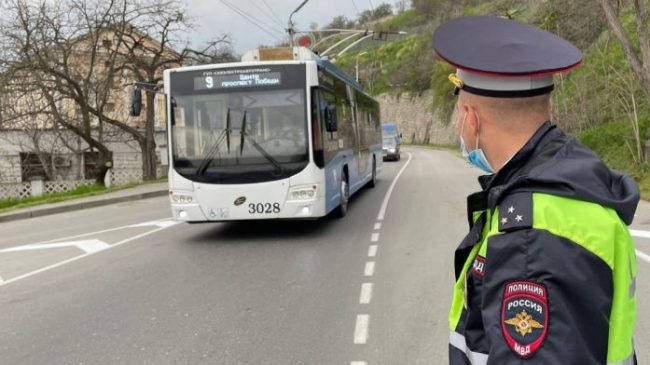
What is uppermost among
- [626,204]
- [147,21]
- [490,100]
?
[147,21]

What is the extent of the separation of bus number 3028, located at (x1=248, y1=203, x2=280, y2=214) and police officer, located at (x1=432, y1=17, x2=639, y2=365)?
7549 mm

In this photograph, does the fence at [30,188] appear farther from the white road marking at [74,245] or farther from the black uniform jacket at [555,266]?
the black uniform jacket at [555,266]

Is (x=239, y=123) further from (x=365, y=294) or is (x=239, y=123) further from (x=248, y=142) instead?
(x=365, y=294)

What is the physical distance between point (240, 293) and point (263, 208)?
3.06 metres

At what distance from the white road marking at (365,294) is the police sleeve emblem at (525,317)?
4.47 metres

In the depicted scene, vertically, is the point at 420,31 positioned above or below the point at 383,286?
above

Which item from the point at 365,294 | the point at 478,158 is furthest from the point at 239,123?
the point at 478,158

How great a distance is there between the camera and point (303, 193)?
9109mm

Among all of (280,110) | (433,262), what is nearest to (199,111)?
(280,110)

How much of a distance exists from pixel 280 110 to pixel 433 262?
3732 mm

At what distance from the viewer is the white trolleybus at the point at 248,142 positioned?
9.09 meters

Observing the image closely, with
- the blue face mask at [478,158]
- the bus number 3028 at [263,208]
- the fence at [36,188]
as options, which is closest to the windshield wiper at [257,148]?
the bus number 3028 at [263,208]

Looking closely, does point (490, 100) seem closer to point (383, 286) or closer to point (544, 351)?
point (544, 351)

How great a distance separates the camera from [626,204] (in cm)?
133
